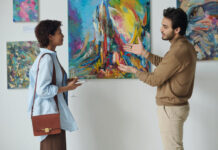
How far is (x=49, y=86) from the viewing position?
4.69ft

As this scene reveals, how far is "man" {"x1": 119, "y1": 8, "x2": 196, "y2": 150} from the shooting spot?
55.8 inches

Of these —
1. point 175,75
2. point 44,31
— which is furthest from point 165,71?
point 44,31

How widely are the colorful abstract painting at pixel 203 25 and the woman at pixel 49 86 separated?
1347 mm

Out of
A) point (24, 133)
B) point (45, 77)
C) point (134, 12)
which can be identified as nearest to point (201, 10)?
point (134, 12)

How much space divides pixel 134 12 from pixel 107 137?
4.50 feet

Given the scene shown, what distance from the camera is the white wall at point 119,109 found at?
6.79 feet

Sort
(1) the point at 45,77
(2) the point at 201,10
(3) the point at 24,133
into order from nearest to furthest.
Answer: (1) the point at 45,77 → (2) the point at 201,10 → (3) the point at 24,133

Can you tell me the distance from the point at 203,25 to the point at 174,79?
0.94 meters

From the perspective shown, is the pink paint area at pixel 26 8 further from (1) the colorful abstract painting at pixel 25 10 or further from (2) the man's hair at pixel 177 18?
(2) the man's hair at pixel 177 18

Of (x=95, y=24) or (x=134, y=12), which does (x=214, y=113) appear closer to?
(x=134, y=12)

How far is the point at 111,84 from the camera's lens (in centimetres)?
211

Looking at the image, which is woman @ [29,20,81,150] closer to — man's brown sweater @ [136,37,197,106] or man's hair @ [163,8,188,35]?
man's brown sweater @ [136,37,197,106]

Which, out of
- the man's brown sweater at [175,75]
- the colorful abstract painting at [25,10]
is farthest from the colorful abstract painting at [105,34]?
the man's brown sweater at [175,75]

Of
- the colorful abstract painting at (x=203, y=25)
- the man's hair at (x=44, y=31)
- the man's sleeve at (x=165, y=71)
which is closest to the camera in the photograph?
the man's sleeve at (x=165, y=71)
